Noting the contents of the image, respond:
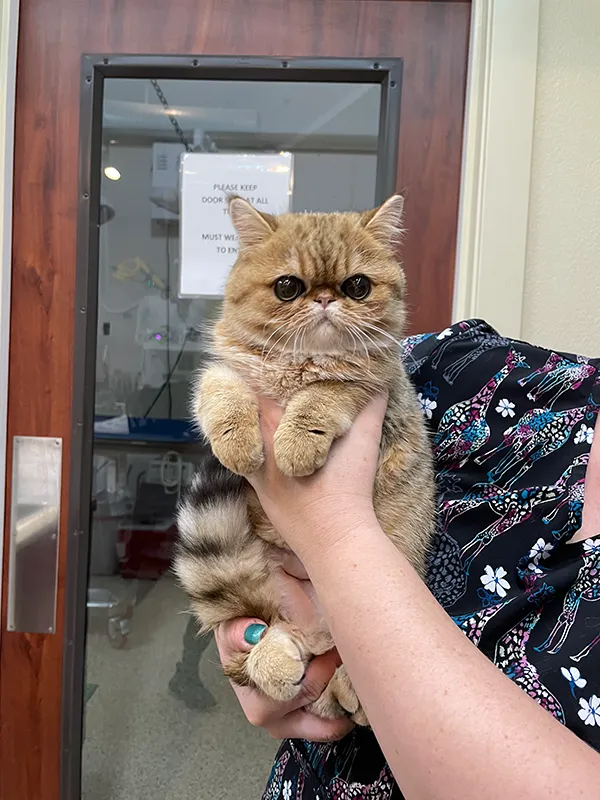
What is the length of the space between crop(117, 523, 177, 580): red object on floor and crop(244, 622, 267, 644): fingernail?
719 mm

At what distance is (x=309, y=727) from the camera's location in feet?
2.38

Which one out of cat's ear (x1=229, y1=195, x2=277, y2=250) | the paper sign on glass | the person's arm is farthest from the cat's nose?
the paper sign on glass

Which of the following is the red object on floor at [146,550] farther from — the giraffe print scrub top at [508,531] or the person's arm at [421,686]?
the person's arm at [421,686]

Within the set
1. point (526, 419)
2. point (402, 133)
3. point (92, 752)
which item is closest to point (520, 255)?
point (402, 133)

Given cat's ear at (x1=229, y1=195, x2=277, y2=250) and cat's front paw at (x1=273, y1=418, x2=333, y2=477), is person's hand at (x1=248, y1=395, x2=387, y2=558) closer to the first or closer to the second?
cat's front paw at (x1=273, y1=418, x2=333, y2=477)

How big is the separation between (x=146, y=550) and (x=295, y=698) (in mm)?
834

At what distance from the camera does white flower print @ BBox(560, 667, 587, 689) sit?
0.56 metres

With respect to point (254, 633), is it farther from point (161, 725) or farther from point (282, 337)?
point (161, 725)

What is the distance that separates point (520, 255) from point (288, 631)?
0.93 metres

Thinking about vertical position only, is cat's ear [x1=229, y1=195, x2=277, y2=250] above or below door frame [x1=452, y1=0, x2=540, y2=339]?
below

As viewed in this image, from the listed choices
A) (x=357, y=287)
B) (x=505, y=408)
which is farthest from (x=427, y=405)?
(x=357, y=287)

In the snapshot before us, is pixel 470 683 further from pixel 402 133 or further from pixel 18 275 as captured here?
pixel 18 275

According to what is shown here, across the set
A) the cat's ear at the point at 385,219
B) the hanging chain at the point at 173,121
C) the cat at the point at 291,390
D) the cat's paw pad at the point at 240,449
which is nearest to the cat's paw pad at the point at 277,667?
the cat at the point at 291,390

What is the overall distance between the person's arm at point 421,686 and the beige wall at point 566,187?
834mm
